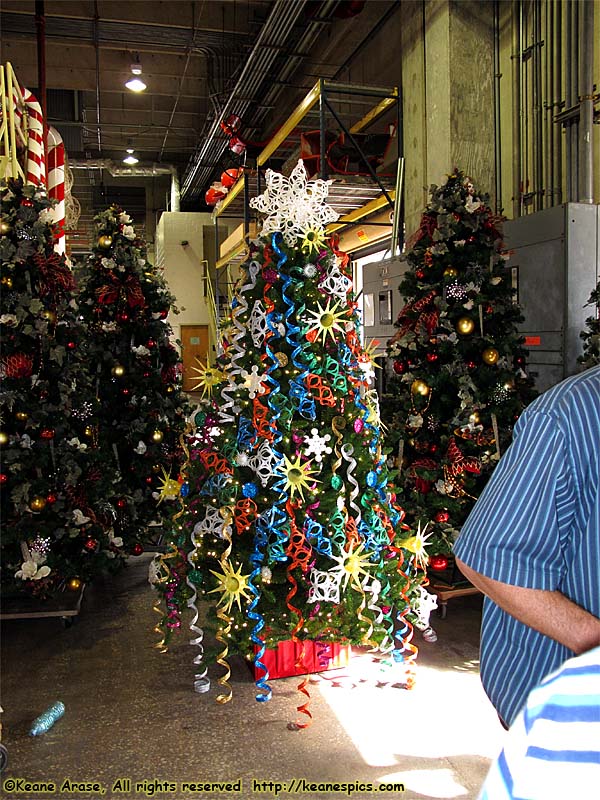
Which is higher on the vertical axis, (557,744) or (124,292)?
(124,292)

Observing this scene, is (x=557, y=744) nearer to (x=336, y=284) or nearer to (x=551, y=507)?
(x=551, y=507)

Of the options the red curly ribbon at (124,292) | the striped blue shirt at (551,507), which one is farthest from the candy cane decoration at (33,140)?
the striped blue shirt at (551,507)

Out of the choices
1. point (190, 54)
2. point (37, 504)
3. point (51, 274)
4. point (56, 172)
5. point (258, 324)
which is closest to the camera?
point (258, 324)

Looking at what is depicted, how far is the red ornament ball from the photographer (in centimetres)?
414

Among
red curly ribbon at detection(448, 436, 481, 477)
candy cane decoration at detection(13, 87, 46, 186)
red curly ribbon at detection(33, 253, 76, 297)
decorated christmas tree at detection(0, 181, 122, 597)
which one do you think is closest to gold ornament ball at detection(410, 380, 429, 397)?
red curly ribbon at detection(448, 436, 481, 477)

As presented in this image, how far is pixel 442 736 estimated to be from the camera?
281cm

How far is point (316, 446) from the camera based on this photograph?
124 inches

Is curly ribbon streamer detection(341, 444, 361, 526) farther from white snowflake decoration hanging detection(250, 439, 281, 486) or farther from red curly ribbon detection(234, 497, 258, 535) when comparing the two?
red curly ribbon detection(234, 497, 258, 535)

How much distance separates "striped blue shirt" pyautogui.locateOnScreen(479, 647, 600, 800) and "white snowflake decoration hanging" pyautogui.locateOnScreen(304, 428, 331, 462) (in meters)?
2.57

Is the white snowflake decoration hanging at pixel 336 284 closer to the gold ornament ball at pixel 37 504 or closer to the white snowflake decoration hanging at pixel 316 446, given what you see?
the white snowflake decoration hanging at pixel 316 446

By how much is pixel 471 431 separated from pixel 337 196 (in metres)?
4.04

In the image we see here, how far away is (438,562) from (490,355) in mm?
1311

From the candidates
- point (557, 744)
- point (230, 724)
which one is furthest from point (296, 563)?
point (557, 744)

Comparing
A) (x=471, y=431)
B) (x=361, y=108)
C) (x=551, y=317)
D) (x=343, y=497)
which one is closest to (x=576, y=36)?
(x=551, y=317)
